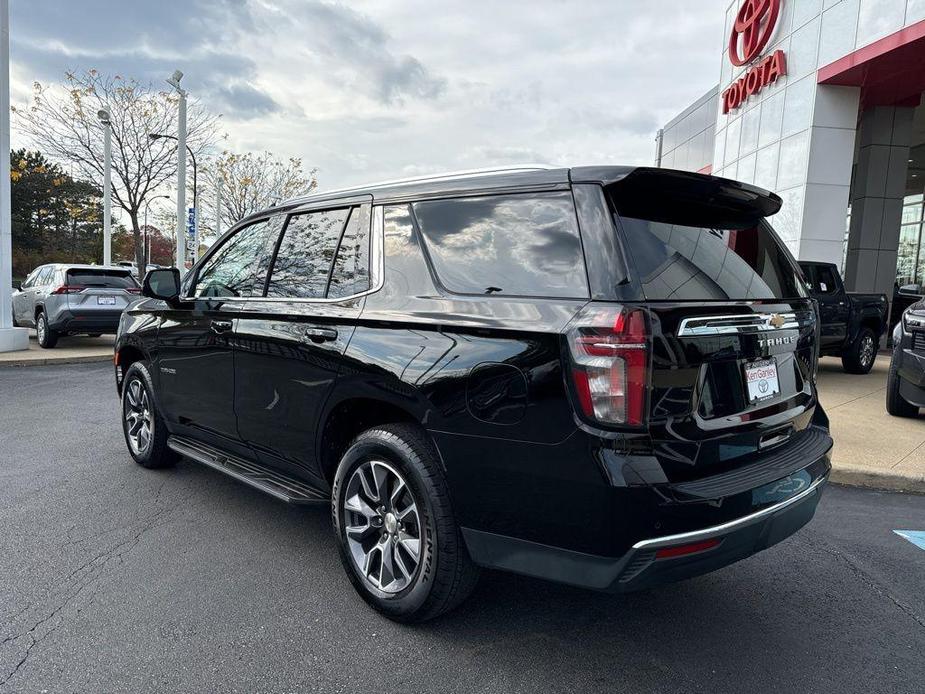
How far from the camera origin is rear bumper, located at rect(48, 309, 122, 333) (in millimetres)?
11945

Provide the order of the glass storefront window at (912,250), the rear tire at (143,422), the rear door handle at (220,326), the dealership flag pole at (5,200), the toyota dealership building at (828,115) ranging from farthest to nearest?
the glass storefront window at (912,250) < the toyota dealership building at (828,115) < the dealership flag pole at (5,200) < the rear tire at (143,422) < the rear door handle at (220,326)

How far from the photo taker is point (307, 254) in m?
3.51

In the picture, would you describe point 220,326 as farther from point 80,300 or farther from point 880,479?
point 80,300

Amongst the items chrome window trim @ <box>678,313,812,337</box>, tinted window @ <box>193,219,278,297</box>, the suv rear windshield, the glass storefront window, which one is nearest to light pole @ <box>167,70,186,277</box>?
the suv rear windshield

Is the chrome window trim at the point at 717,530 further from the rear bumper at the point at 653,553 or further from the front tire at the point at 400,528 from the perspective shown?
the front tire at the point at 400,528

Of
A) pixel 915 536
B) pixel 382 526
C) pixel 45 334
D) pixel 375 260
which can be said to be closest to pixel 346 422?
pixel 382 526

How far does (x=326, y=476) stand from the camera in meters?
3.28

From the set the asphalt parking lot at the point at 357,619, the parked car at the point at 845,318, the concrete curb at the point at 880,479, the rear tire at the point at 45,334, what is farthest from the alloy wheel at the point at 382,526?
the rear tire at the point at 45,334

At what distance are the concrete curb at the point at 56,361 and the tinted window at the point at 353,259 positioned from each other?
31.8 feet

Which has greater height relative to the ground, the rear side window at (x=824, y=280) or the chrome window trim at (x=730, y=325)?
the rear side window at (x=824, y=280)

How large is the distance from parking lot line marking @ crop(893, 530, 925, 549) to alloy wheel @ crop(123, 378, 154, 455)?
5102mm

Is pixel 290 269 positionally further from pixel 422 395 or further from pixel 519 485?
pixel 519 485

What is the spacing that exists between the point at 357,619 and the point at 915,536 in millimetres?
3477

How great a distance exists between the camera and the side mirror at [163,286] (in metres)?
4.31
